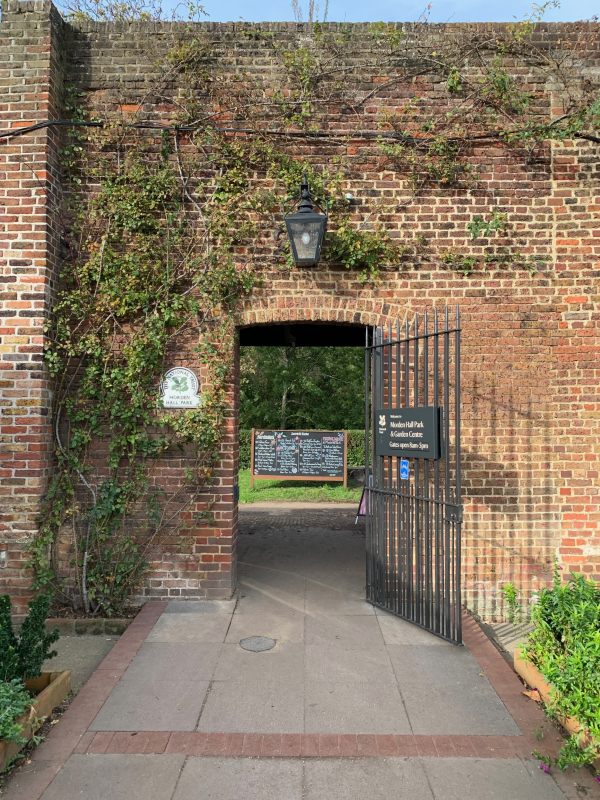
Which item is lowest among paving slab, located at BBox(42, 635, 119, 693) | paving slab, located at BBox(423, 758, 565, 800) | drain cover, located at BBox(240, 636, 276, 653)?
paving slab, located at BBox(42, 635, 119, 693)

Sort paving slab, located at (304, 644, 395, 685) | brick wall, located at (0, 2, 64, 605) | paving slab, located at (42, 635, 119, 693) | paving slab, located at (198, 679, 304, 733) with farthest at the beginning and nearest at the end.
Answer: brick wall, located at (0, 2, 64, 605)
paving slab, located at (42, 635, 119, 693)
paving slab, located at (304, 644, 395, 685)
paving slab, located at (198, 679, 304, 733)

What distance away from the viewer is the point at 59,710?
11.8ft

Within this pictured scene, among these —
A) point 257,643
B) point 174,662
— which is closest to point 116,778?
point 174,662

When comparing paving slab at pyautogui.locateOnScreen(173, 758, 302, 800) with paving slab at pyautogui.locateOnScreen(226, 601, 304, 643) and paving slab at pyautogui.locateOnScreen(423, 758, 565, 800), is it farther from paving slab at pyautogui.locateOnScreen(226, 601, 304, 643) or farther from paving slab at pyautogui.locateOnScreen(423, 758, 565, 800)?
paving slab at pyautogui.locateOnScreen(226, 601, 304, 643)

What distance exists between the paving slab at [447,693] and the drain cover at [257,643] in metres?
0.94

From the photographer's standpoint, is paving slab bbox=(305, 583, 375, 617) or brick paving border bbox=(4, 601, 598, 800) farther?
paving slab bbox=(305, 583, 375, 617)

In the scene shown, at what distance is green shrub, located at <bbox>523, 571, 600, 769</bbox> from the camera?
2891mm

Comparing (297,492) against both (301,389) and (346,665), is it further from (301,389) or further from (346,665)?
(346,665)

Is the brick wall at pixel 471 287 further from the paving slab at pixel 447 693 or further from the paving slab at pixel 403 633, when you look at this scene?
the paving slab at pixel 447 693

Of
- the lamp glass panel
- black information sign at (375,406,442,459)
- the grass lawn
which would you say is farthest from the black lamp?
the grass lawn

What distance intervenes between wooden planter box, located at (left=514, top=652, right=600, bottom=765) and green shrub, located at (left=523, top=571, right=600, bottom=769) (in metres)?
0.03

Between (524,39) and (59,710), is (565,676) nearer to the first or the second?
(59,710)

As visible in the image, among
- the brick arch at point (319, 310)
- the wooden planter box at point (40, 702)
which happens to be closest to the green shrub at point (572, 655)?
the brick arch at point (319, 310)

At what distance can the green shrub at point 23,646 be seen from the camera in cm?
321
